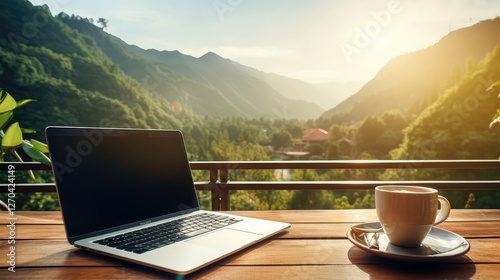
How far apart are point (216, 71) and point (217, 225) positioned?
42.4 m

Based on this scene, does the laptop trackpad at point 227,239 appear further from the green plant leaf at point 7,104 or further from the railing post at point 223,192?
the railing post at point 223,192

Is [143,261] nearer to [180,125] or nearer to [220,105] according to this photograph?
[180,125]

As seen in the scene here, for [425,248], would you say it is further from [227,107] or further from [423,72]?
[227,107]

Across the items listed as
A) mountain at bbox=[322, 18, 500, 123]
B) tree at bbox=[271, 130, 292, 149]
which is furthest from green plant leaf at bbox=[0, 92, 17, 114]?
tree at bbox=[271, 130, 292, 149]

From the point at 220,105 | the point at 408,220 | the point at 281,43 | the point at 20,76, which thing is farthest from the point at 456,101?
the point at 220,105

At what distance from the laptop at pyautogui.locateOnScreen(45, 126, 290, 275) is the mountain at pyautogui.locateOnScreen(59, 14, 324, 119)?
29427 millimetres

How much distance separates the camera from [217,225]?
0.81 m

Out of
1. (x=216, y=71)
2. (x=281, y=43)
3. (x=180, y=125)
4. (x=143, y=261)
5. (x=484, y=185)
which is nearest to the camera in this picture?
(x=143, y=261)

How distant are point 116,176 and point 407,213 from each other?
0.59 m

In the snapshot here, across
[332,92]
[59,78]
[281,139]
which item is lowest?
[281,139]

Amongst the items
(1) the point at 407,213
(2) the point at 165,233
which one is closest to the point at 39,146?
(2) the point at 165,233

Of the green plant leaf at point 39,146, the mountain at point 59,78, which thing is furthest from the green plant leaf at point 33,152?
the mountain at point 59,78

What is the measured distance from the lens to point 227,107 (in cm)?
3953

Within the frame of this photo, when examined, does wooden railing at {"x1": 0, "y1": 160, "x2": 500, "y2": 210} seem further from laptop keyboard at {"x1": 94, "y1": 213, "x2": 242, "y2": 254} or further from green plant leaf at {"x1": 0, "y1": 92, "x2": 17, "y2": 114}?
green plant leaf at {"x1": 0, "y1": 92, "x2": 17, "y2": 114}
